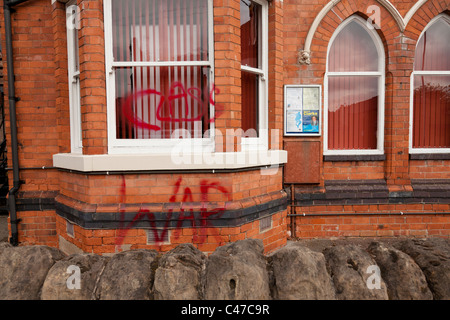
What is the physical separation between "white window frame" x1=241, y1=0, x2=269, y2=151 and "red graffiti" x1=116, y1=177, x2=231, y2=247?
2.91 ft

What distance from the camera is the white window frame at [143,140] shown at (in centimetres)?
373

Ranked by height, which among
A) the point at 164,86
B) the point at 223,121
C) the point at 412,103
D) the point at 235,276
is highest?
the point at 164,86

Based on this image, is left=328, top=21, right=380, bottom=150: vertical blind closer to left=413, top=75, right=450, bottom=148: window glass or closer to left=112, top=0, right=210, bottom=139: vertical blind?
left=413, top=75, right=450, bottom=148: window glass

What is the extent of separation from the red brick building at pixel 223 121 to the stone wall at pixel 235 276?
5.43 ft

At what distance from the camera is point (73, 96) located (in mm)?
4281

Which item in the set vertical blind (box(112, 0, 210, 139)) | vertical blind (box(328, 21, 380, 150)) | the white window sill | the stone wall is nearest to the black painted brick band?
the white window sill

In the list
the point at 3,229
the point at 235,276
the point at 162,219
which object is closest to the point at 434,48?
the point at 162,219

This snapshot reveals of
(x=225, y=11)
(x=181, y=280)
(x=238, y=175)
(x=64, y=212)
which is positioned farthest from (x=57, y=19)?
(x=181, y=280)

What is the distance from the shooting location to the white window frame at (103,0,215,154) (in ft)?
12.2

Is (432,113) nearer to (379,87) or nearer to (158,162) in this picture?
(379,87)

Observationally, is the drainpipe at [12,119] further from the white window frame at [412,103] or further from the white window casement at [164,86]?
the white window frame at [412,103]

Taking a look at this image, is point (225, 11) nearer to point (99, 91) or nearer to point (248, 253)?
point (99, 91)

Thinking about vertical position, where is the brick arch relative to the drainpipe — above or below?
above

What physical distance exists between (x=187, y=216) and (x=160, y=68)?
5.96 ft
